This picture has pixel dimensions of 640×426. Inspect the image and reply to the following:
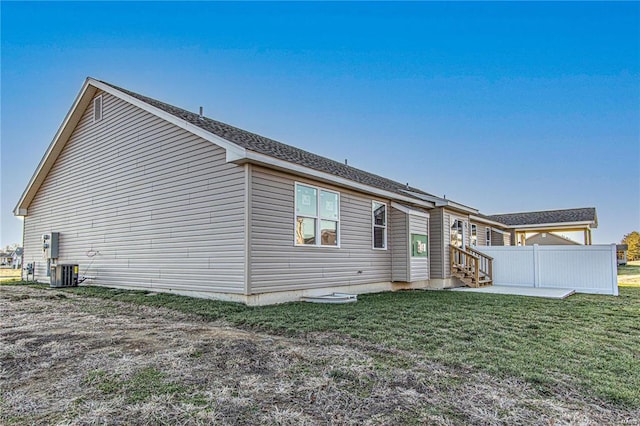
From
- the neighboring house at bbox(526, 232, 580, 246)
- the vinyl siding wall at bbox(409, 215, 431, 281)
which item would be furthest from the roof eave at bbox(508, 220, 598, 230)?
the neighboring house at bbox(526, 232, 580, 246)

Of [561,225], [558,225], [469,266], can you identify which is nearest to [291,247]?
[469,266]

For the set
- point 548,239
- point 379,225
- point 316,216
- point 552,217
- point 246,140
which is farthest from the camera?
point 548,239

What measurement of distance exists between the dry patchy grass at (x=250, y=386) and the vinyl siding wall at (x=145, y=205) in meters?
3.08

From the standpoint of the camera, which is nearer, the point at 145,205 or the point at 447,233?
the point at 145,205

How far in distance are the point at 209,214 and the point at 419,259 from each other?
6.98 metres

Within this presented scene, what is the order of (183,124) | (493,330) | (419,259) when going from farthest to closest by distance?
(419,259), (183,124), (493,330)

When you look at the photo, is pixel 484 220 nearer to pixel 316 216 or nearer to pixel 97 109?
pixel 316 216

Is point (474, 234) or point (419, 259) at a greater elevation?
Result: point (474, 234)

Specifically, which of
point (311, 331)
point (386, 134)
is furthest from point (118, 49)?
point (311, 331)

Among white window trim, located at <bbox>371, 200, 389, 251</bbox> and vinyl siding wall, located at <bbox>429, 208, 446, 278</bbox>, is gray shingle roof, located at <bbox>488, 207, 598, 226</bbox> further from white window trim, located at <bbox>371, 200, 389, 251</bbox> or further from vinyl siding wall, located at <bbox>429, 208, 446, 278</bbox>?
white window trim, located at <bbox>371, 200, 389, 251</bbox>

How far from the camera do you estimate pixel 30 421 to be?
2430 mm

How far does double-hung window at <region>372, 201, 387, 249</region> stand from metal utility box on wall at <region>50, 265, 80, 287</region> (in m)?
8.87

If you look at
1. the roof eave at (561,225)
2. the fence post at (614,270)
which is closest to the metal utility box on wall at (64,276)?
the fence post at (614,270)

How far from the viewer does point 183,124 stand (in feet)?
26.9
